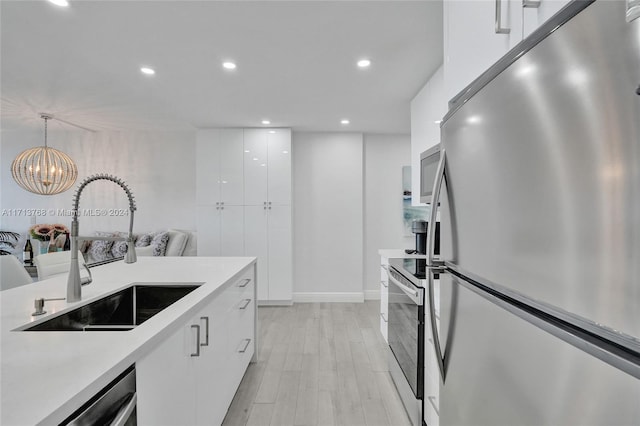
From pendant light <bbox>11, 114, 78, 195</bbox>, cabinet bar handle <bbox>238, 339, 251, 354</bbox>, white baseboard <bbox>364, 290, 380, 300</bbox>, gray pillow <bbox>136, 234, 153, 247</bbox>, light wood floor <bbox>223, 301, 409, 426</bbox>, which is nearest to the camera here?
light wood floor <bbox>223, 301, 409, 426</bbox>

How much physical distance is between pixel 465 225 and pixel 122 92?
11.9 feet

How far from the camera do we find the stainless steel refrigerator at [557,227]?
371 millimetres

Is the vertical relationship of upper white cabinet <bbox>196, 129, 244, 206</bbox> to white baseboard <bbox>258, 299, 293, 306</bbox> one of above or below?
above

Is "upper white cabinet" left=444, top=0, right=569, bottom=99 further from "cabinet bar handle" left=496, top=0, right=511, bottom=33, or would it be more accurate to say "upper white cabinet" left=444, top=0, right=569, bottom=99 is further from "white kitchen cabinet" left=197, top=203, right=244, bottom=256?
"white kitchen cabinet" left=197, top=203, right=244, bottom=256

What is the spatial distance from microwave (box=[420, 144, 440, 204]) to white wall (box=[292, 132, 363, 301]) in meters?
2.15

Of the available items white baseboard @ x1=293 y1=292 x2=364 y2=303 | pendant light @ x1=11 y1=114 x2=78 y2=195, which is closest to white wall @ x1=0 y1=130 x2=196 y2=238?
pendant light @ x1=11 y1=114 x2=78 y2=195

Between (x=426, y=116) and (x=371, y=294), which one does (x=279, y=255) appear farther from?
(x=426, y=116)

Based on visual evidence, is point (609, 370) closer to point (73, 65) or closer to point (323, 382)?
point (323, 382)

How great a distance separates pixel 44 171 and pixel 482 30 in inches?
203

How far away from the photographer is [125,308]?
5.53 ft

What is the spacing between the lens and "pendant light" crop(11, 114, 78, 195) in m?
3.91

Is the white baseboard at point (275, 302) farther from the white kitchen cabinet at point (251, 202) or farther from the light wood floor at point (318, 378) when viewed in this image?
the light wood floor at point (318, 378)

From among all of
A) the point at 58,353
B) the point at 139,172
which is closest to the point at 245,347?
the point at 58,353

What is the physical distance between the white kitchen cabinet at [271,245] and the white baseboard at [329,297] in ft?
1.04
